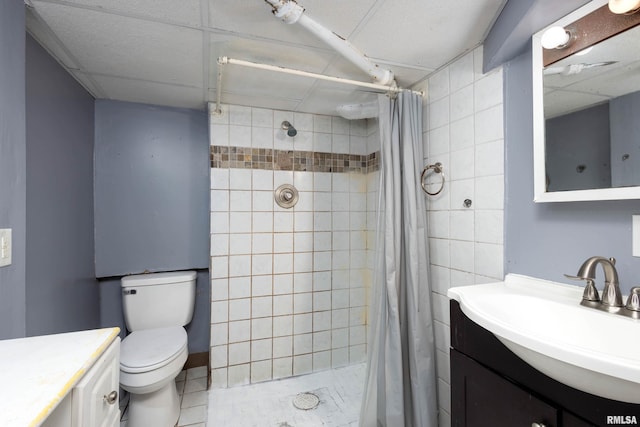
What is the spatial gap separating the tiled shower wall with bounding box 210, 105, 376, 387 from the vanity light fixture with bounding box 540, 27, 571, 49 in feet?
4.36

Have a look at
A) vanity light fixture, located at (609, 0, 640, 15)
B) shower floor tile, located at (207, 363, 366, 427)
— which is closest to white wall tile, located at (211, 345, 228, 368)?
shower floor tile, located at (207, 363, 366, 427)

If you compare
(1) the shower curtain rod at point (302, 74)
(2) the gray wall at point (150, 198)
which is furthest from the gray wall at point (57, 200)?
(1) the shower curtain rod at point (302, 74)

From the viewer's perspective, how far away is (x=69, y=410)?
64cm

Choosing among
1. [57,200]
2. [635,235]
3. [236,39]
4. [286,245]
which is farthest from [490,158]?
[57,200]

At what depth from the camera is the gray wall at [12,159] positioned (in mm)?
929

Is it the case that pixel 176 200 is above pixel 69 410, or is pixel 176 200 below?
above

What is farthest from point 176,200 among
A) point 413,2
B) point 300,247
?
point 413,2

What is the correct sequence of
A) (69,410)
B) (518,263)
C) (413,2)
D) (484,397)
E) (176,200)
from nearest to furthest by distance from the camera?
(69,410), (484,397), (413,2), (518,263), (176,200)

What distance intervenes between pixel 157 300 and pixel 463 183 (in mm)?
2026

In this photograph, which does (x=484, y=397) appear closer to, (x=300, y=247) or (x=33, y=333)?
(x=300, y=247)

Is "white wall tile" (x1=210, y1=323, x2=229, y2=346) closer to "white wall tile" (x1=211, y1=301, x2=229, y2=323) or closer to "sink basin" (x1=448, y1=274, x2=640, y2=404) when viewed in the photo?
"white wall tile" (x1=211, y1=301, x2=229, y2=323)

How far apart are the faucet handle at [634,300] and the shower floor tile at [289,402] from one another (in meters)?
1.45

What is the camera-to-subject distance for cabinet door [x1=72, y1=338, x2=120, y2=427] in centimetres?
65

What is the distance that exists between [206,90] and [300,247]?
48.6 inches
